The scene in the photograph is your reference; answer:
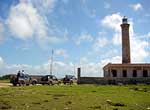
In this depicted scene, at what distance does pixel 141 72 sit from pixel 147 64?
2.08 m

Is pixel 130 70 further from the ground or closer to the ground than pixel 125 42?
closer to the ground

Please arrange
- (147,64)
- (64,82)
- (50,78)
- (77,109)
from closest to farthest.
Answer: (77,109), (50,78), (64,82), (147,64)

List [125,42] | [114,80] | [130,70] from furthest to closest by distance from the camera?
1. [125,42]
2. [130,70]
3. [114,80]

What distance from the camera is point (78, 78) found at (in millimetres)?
64188

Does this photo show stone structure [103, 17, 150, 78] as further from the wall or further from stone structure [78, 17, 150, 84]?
the wall

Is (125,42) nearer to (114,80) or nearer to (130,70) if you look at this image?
(130,70)

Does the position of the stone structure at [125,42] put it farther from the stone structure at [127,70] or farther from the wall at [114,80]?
the wall at [114,80]

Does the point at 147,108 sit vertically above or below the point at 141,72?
below

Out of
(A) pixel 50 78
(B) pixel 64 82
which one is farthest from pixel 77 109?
(B) pixel 64 82

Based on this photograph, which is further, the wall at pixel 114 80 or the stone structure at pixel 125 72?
the stone structure at pixel 125 72

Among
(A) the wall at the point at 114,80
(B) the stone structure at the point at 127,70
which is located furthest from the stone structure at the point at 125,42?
(A) the wall at the point at 114,80

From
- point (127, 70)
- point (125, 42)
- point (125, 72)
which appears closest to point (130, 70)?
point (127, 70)

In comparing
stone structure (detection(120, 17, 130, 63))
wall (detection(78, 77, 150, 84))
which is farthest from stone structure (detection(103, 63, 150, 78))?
wall (detection(78, 77, 150, 84))

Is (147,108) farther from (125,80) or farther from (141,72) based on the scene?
(141,72)
